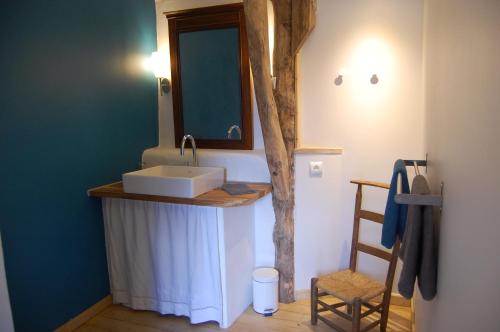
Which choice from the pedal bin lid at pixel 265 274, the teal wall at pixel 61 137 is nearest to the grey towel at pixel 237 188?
the pedal bin lid at pixel 265 274

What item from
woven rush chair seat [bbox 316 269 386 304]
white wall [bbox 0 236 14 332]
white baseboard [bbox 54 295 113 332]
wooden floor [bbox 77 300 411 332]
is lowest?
wooden floor [bbox 77 300 411 332]

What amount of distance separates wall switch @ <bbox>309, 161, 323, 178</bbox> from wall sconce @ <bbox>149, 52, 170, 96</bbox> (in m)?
1.40

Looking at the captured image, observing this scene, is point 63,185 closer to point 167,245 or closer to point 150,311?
point 167,245

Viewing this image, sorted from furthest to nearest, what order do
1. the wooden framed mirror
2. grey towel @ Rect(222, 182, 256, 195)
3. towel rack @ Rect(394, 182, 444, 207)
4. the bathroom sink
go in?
the wooden framed mirror < grey towel @ Rect(222, 182, 256, 195) < the bathroom sink < towel rack @ Rect(394, 182, 444, 207)

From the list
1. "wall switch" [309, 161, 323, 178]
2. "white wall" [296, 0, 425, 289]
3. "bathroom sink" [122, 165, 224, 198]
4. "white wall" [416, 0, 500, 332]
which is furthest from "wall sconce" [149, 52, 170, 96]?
"white wall" [416, 0, 500, 332]

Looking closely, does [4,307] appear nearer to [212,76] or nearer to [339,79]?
[212,76]

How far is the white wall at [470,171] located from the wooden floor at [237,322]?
1386 mm

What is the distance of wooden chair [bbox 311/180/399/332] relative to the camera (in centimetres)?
213

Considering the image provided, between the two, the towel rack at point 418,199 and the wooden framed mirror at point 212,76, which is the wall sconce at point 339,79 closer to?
the wooden framed mirror at point 212,76

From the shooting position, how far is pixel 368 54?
2393 millimetres

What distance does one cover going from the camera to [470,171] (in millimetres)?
792

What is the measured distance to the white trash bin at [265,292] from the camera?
248 centimetres

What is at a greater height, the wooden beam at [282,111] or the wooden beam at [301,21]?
the wooden beam at [301,21]

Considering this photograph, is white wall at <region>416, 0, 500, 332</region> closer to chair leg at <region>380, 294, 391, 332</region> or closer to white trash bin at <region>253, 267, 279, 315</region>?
chair leg at <region>380, 294, 391, 332</region>
